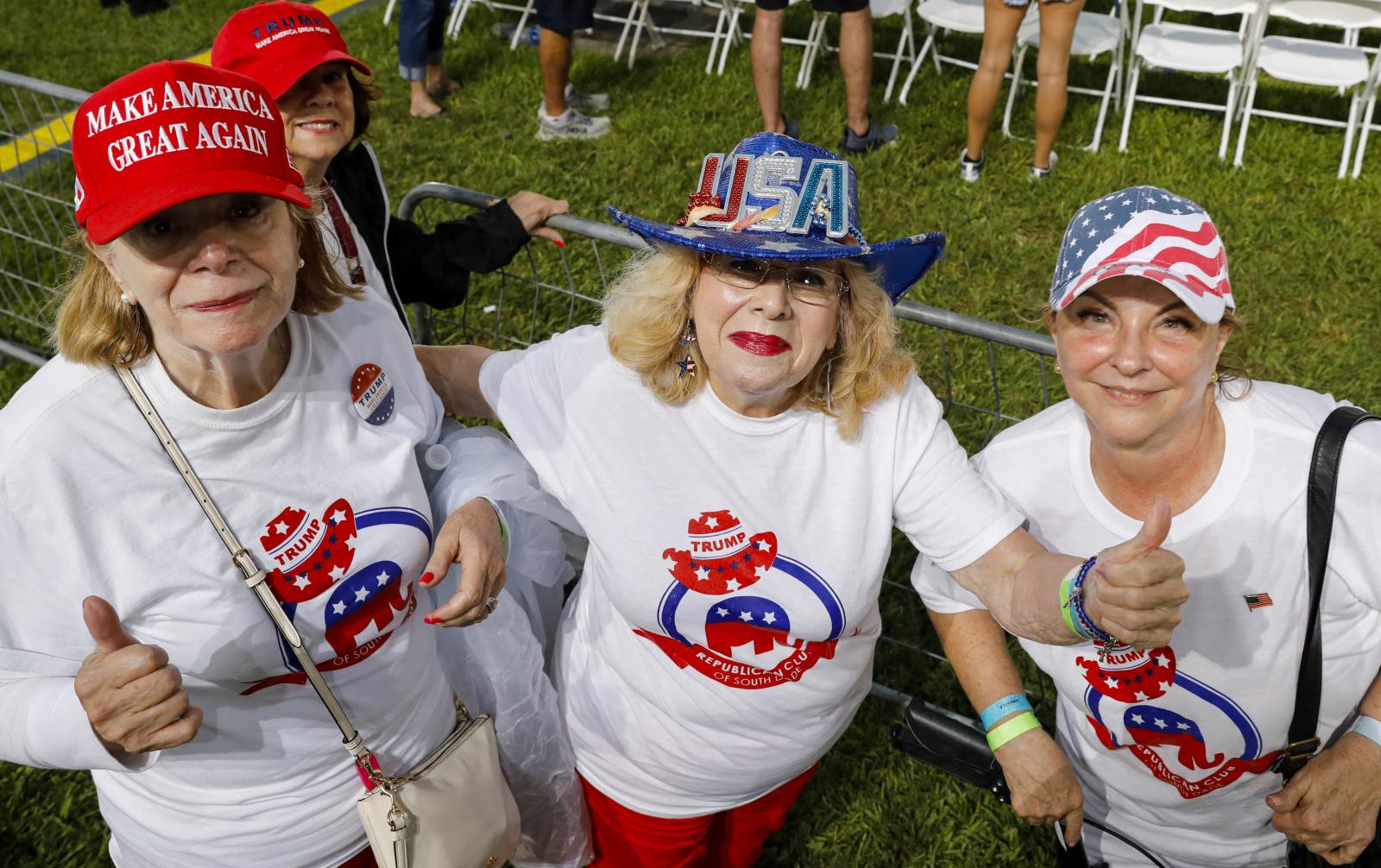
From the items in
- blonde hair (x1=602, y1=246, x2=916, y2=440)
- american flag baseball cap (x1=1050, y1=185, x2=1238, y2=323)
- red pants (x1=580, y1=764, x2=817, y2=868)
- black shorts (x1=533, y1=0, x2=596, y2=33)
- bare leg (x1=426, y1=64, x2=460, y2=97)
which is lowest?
red pants (x1=580, y1=764, x2=817, y2=868)

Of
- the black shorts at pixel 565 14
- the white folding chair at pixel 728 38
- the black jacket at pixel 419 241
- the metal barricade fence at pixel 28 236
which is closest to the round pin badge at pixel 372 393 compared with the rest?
the black jacket at pixel 419 241

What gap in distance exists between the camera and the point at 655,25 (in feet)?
31.2

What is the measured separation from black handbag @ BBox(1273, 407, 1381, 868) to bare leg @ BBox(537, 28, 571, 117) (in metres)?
6.17

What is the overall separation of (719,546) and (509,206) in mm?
1625

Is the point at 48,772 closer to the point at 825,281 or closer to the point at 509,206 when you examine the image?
the point at 509,206

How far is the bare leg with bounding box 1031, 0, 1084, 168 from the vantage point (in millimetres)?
6367

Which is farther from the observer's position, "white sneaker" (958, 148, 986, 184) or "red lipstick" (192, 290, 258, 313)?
"white sneaker" (958, 148, 986, 184)

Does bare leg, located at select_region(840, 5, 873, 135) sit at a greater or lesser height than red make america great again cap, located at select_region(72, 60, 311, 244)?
lesser

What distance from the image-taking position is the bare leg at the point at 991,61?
21.3 feet

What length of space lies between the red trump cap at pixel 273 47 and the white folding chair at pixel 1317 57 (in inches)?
235

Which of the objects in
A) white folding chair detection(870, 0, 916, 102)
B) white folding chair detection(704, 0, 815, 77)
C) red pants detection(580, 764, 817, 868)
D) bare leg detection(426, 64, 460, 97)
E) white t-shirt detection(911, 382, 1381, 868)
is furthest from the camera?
white folding chair detection(704, 0, 815, 77)

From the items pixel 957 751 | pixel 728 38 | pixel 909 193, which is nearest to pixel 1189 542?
pixel 957 751

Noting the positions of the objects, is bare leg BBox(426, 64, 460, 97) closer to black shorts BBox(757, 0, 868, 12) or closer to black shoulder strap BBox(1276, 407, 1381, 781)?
black shorts BBox(757, 0, 868, 12)

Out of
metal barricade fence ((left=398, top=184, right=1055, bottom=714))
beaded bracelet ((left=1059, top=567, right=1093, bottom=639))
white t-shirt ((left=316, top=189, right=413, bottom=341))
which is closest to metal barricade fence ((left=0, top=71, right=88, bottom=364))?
→ metal barricade fence ((left=398, top=184, right=1055, bottom=714))
